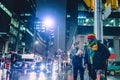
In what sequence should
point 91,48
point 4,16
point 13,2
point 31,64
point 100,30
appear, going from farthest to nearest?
point 13,2 → point 4,16 → point 31,64 → point 91,48 → point 100,30

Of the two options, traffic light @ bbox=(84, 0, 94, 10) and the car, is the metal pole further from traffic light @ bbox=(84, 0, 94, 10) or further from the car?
the car

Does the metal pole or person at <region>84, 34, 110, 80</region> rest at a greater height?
the metal pole

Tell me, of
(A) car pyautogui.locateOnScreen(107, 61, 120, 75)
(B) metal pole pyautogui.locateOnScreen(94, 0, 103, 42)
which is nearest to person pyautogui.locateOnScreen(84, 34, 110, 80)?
(B) metal pole pyautogui.locateOnScreen(94, 0, 103, 42)

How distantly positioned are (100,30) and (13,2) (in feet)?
291

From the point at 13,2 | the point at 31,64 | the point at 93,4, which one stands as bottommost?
the point at 31,64

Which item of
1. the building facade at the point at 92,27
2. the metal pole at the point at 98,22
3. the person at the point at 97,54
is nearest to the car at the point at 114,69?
the building facade at the point at 92,27

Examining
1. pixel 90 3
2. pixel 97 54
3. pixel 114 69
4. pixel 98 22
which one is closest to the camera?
pixel 98 22

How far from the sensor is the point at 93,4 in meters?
7.40

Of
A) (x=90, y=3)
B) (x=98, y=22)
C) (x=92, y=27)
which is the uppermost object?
(x=92, y=27)

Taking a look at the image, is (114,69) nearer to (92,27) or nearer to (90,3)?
(90,3)

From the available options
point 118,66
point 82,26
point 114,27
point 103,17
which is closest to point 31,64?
point 118,66

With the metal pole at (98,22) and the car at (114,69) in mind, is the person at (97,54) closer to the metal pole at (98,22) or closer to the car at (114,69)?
the metal pole at (98,22)

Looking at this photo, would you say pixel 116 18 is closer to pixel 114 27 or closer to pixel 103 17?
pixel 114 27

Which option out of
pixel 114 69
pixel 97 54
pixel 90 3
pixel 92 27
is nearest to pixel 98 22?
pixel 90 3
